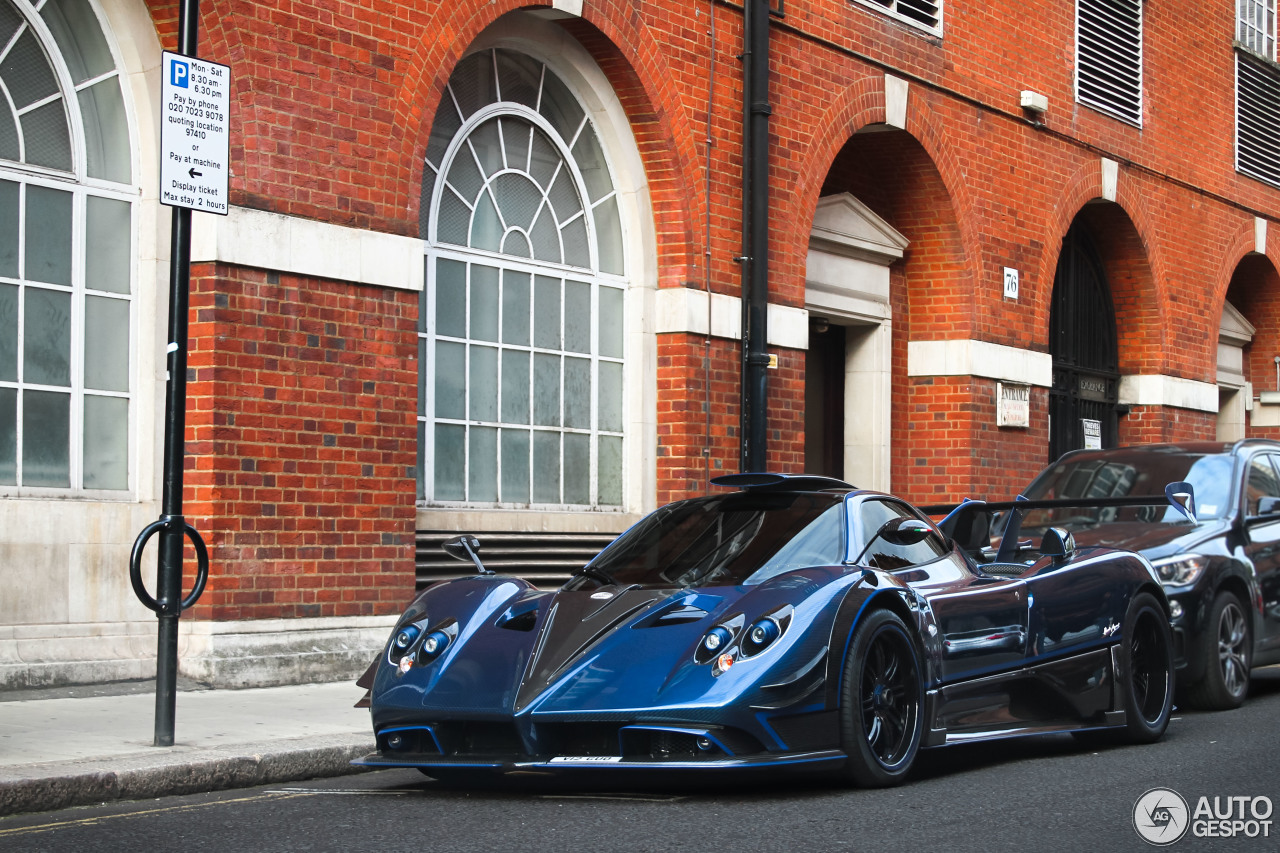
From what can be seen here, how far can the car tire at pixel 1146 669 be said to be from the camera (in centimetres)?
797

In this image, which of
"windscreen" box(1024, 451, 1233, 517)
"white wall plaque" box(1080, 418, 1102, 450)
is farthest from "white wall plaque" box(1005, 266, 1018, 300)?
"windscreen" box(1024, 451, 1233, 517)

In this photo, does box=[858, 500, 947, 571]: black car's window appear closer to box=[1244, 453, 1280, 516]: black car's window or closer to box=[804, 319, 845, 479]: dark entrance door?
box=[1244, 453, 1280, 516]: black car's window

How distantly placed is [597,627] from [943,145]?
37.4 ft

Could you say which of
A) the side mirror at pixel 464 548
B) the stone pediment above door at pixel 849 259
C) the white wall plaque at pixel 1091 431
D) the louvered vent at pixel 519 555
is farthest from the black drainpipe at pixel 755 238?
the white wall plaque at pixel 1091 431

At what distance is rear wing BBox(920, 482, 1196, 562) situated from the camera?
8.52m

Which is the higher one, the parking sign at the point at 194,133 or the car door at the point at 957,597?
the parking sign at the point at 194,133

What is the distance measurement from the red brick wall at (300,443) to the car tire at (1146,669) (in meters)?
4.93

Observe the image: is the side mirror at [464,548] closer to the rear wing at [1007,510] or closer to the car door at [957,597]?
the car door at [957,597]

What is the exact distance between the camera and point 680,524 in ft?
24.5

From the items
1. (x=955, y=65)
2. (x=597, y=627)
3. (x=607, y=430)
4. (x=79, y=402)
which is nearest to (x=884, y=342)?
(x=955, y=65)

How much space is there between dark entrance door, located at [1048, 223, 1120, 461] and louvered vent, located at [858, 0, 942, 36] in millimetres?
4193

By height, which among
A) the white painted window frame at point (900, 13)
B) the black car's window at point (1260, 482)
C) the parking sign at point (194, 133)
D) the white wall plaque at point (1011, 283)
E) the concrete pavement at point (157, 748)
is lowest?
the concrete pavement at point (157, 748)

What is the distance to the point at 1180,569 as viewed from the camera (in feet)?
31.3

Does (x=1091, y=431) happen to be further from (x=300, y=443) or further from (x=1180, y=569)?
(x=300, y=443)
